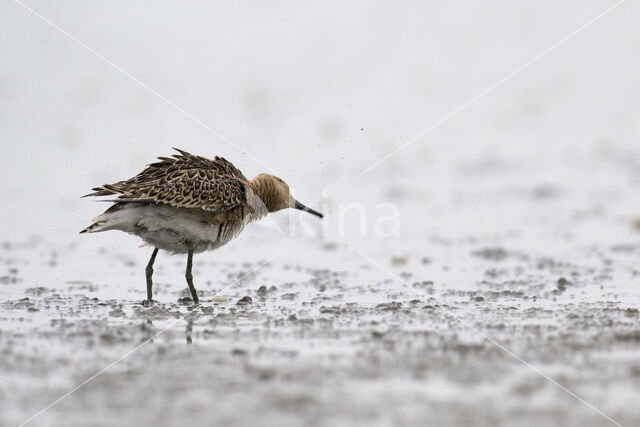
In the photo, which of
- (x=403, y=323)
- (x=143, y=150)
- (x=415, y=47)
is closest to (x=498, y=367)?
(x=403, y=323)

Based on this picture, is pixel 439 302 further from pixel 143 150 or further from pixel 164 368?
pixel 143 150

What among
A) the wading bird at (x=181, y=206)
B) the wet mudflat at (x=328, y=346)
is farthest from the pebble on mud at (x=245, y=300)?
the wading bird at (x=181, y=206)

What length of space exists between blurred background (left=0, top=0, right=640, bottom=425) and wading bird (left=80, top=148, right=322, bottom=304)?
1.96ft

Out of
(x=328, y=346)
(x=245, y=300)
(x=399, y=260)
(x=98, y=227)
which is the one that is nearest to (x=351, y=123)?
(x=399, y=260)

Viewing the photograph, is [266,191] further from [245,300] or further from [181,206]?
[245,300]

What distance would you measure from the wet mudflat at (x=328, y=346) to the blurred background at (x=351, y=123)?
0.76ft

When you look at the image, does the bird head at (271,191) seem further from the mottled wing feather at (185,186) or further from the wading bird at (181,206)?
the mottled wing feather at (185,186)

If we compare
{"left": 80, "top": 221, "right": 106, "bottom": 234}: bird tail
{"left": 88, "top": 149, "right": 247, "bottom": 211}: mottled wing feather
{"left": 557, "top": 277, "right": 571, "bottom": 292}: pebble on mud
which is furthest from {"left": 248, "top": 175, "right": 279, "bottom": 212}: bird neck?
{"left": 557, "top": 277, "right": 571, "bottom": 292}: pebble on mud

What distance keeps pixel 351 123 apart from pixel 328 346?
33.5ft

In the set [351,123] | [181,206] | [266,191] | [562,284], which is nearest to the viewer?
[181,206]

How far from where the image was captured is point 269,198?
9.54m

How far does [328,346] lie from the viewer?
20.6 feet

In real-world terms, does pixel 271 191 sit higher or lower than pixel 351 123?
lower

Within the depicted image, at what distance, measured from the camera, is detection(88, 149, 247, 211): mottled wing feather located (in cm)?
810
